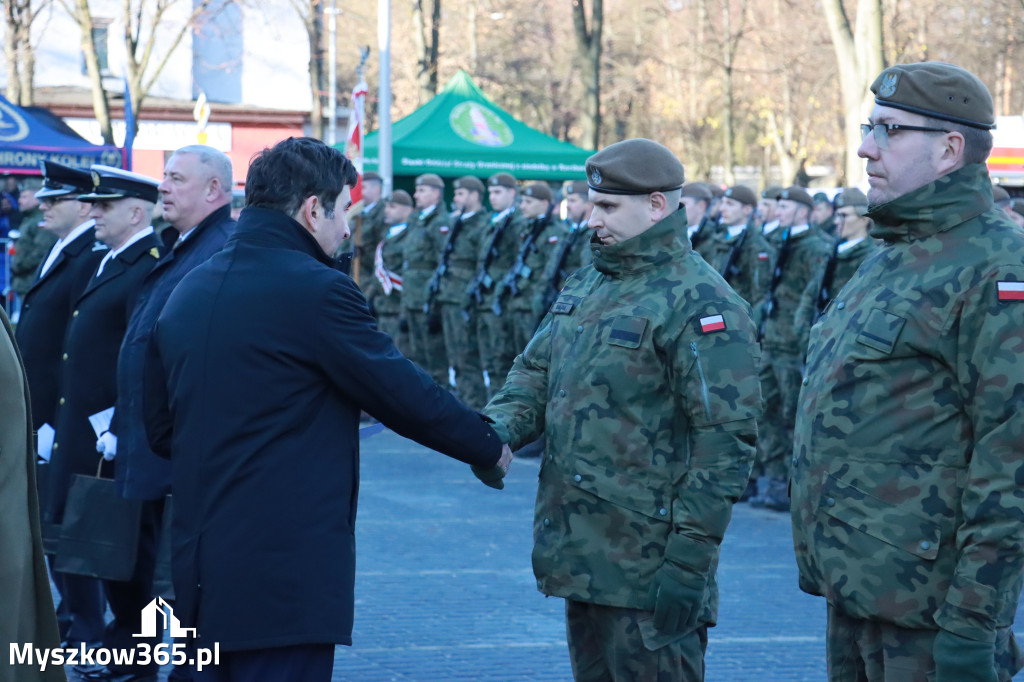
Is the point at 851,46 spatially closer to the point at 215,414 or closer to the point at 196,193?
the point at 196,193

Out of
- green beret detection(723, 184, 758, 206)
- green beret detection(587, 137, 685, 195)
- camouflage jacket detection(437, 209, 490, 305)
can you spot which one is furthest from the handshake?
camouflage jacket detection(437, 209, 490, 305)

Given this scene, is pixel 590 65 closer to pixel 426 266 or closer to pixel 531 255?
pixel 426 266

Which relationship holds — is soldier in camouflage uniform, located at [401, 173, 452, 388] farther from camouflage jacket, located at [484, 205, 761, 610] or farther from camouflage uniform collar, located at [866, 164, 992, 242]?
camouflage uniform collar, located at [866, 164, 992, 242]

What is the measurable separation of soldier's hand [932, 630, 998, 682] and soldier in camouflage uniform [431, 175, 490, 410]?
466 inches

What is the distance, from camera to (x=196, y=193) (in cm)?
559

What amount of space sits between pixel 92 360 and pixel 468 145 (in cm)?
1747

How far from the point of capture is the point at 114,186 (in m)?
6.01

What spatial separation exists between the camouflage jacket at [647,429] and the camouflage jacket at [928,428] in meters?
0.32

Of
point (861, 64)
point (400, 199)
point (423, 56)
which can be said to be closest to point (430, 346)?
point (400, 199)

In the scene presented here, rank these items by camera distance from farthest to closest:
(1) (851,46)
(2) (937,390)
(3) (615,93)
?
(3) (615,93) < (1) (851,46) < (2) (937,390)

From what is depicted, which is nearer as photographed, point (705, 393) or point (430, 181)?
point (705, 393)

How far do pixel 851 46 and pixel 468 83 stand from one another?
736cm

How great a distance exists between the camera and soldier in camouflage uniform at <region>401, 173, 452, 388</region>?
15.7m

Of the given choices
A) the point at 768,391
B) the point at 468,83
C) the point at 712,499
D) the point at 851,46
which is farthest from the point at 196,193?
the point at 468,83
